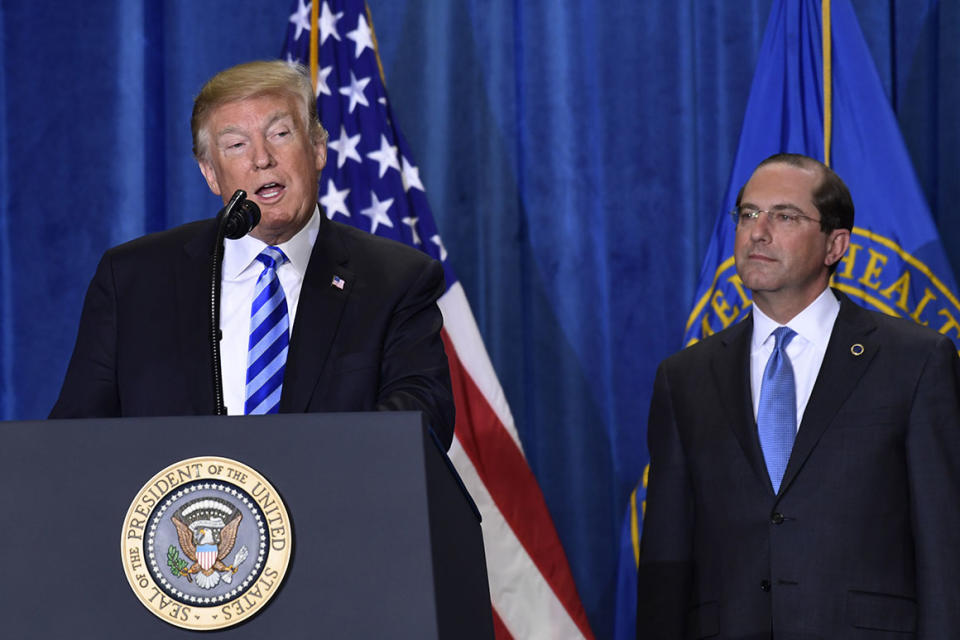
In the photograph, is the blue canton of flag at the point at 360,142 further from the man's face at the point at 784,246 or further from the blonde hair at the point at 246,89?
the blonde hair at the point at 246,89

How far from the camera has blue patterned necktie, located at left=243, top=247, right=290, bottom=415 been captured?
71.4 inches

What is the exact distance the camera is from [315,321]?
186 centimetres

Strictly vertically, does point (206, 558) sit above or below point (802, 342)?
below

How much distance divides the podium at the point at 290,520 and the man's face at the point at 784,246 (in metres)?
1.78

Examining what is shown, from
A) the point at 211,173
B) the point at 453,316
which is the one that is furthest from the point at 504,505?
the point at 211,173

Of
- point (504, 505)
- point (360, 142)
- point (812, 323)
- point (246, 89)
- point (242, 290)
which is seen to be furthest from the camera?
point (360, 142)

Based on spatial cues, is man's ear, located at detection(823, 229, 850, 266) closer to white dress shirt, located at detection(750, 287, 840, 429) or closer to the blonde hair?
white dress shirt, located at detection(750, 287, 840, 429)

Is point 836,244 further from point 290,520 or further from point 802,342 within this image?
point 290,520

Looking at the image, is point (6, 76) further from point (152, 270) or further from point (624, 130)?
point (152, 270)

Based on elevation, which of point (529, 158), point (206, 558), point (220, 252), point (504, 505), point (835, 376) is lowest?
point (504, 505)

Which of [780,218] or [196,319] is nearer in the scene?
[196,319]

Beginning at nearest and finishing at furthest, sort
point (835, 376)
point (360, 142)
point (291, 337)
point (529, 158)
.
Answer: point (291, 337) → point (835, 376) → point (360, 142) → point (529, 158)

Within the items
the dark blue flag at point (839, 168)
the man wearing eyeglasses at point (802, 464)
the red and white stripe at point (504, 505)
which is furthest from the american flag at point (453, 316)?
the man wearing eyeglasses at point (802, 464)

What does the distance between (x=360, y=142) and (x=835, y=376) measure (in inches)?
67.6
